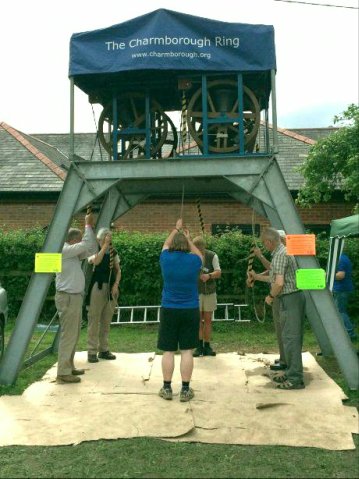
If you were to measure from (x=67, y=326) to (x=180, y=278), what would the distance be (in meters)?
1.85

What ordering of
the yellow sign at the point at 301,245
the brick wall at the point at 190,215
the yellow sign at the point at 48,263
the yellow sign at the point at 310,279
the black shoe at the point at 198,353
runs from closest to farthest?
1. the yellow sign at the point at 310,279
2. the yellow sign at the point at 301,245
3. the yellow sign at the point at 48,263
4. the black shoe at the point at 198,353
5. the brick wall at the point at 190,215

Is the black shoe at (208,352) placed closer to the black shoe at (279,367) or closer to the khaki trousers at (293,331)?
the black shoe at (279,367)

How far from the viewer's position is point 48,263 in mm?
7426

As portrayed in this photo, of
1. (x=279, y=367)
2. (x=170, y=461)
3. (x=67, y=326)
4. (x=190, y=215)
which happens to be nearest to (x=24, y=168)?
(x=190, y=215)

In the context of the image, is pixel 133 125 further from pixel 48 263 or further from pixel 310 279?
pixel 310 279

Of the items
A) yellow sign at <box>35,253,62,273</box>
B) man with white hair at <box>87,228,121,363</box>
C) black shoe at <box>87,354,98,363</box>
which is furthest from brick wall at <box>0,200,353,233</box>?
yellow sign at <box>35,253,62,273</box>

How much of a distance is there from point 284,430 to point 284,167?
13.6 meters

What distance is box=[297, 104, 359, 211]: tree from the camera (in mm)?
12688

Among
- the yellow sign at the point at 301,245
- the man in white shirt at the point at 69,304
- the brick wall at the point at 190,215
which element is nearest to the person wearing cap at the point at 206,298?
the man in white shirt at the point at 69,304

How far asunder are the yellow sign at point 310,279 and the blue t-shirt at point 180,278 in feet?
4.12

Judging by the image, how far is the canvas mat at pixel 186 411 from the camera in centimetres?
544

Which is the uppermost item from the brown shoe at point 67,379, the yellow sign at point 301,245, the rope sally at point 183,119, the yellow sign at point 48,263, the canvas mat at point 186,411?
the rope sally at point 183,119

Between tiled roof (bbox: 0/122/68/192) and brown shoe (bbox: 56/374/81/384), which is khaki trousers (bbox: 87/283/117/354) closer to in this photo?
brown shoe (bbox: 56/374/81/384)

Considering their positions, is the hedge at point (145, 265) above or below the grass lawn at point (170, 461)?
above
